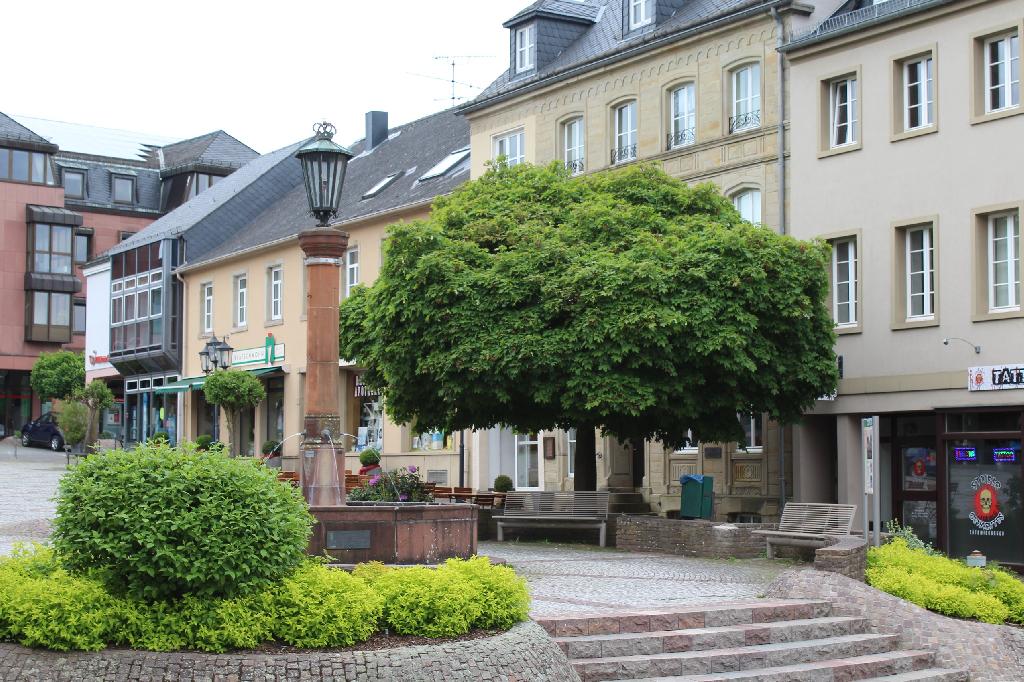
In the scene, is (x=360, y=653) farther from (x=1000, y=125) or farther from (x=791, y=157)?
(x=791, y=157)

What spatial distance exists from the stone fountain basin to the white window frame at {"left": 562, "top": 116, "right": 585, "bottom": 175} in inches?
764

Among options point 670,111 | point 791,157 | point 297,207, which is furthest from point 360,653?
point 297,207

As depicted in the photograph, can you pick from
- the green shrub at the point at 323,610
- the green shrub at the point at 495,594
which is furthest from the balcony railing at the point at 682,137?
the green shrub at the point at 323,610

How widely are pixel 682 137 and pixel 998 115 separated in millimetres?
8422

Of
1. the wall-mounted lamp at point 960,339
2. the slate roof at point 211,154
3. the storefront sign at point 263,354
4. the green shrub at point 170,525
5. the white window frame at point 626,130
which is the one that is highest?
the slate roof at point 211,154

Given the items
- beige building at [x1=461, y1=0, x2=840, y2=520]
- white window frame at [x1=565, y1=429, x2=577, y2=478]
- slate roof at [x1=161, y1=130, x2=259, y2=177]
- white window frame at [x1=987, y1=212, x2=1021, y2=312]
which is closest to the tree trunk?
beige building at [x1=461, y1=0, x2=840, y2=520]

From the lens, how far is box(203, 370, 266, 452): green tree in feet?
142

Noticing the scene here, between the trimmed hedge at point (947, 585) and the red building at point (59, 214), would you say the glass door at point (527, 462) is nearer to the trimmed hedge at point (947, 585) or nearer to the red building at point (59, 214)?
the trimmed hedge at point (947, 585)

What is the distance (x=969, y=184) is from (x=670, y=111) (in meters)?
8.58

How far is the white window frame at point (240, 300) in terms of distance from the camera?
163ft

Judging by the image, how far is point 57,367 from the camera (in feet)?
223

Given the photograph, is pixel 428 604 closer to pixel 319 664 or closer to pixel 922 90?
pixel 319 664

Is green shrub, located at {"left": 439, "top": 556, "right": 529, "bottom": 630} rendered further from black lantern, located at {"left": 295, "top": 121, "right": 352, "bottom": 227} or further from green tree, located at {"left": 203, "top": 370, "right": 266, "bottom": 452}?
green tree, located at {"left": 203, "top": 370, "right": 266, "bottom": 452}

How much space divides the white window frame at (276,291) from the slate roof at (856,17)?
2306cm
